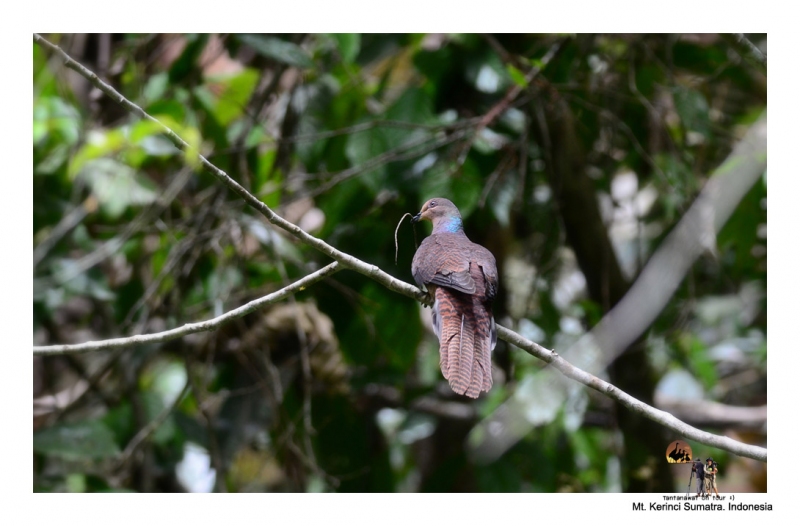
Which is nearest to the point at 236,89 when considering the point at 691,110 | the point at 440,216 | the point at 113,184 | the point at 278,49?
the point at 113,184

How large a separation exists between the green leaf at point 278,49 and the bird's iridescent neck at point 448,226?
5.04ft

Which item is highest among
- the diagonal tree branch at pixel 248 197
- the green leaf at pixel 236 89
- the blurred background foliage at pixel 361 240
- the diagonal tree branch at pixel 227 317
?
the green leaf at pixel 236 89

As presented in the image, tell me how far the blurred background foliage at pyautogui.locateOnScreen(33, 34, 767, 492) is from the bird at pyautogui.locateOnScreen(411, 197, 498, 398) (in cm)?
90

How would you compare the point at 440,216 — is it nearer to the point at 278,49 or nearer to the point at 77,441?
the point at 278,49

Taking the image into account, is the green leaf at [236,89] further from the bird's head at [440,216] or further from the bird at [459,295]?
the bird at [459,295]

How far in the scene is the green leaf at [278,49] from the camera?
320 centimetres

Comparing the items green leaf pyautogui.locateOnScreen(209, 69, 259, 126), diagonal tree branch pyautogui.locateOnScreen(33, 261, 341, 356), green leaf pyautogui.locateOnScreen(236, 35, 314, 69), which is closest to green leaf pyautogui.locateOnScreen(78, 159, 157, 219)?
green leaf pyautogui.locateOnScreen(209, 69, 259, 126)

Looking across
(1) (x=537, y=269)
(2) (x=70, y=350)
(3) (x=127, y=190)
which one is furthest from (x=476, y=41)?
(2) (x=70, y=350)

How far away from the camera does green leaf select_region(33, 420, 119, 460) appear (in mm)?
3337

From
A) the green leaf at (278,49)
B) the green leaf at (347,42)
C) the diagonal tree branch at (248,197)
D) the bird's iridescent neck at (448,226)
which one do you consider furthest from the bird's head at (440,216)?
the green leaf at (278,49)

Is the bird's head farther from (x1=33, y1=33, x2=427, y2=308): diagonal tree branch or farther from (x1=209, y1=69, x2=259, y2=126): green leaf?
(x1=209, y1=69, x2=259, y2=126): green leaf

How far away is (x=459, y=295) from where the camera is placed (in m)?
1.92
